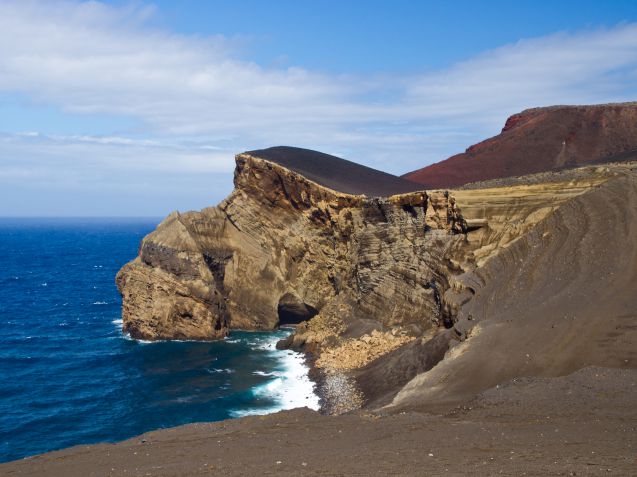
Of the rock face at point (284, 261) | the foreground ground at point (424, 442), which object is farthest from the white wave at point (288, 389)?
the foreground ground at point (424, 442)

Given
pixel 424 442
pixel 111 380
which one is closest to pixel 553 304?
pixel 424 442

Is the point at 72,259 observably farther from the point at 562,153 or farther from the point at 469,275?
the point at 469,275

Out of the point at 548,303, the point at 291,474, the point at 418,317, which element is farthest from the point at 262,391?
the point at 291,474

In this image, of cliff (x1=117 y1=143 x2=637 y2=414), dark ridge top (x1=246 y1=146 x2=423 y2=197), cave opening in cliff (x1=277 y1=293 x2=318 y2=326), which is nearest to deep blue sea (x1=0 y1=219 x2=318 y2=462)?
cave opening in cliff (x1=277 y1=293 x2=318 y2=326)

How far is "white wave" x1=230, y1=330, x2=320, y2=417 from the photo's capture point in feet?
98.4

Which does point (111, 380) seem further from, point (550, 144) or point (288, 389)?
point (550, 144)

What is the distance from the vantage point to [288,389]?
33.0m

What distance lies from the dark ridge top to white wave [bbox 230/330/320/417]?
14266 mm

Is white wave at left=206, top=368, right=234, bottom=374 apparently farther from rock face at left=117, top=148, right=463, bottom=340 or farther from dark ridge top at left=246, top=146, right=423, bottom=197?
dark ridge top at left=246, top=146, right=423, bottom=197

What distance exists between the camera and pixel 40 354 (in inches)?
1604

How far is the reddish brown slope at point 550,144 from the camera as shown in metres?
66.6

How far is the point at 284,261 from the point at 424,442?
3463 cm

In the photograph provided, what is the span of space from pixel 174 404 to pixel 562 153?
2077 inches

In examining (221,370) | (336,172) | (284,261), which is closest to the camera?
(221,370)
